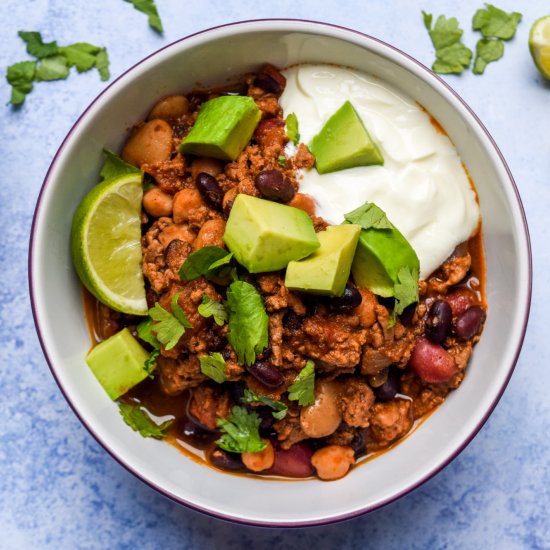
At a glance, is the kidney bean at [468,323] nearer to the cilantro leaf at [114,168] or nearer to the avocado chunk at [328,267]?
the avocado chunk at [328,267]

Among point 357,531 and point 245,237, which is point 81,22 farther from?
point 357,531

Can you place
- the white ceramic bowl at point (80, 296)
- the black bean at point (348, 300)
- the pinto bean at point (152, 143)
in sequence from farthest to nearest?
the pinto bean at point (152, 143) → the white ceramic bowl at point (80, 296) → the black bean at point (348, 300)

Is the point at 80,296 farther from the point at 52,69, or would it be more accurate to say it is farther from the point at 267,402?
the point at 52,69

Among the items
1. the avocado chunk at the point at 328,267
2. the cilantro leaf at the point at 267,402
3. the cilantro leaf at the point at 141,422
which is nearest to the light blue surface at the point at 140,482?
the cilantro leaf at the point at 141,422

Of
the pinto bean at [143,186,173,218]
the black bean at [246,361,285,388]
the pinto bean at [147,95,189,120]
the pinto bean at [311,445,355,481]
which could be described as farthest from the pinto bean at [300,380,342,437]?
the pinto bean at [147,95,189,120]

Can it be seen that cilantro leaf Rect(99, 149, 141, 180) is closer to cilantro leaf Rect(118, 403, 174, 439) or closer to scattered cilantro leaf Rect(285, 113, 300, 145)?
scattered cilantro leaf Rect(285, 113, 300, 145)

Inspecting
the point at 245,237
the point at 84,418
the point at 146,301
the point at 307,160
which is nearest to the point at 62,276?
the point at 146,301
